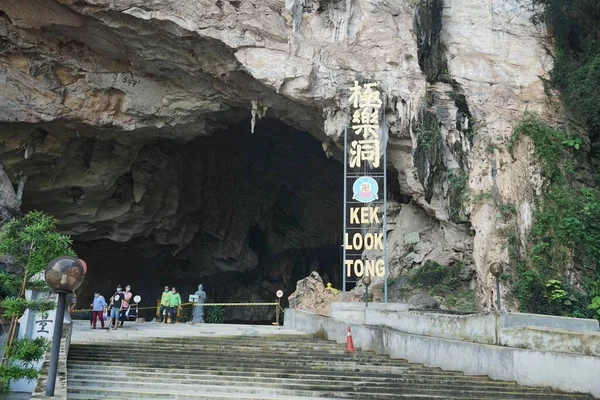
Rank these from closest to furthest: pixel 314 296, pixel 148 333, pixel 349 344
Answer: pixel 349 344 → pixel 148 333 → pixel 314 296

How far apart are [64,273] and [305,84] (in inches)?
398

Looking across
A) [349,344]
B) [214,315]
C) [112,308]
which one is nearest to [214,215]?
[214,315]

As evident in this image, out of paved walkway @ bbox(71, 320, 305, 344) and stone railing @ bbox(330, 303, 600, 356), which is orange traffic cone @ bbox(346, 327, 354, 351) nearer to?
stone railing @ bbox(330, 303, 600, 356)

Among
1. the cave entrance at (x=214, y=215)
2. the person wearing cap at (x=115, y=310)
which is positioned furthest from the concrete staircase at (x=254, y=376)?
the cave entrance at (x=214, y=215)

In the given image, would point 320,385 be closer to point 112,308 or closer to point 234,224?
point 112,308

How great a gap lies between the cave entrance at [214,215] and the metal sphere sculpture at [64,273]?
39.9 ft

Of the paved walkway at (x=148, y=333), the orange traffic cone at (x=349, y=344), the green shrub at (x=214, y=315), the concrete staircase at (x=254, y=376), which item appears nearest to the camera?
the concrete staircase at (x=254, y=376)

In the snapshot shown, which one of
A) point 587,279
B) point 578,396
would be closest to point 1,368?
point 578,396

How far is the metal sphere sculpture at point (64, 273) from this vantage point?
412 centimetres

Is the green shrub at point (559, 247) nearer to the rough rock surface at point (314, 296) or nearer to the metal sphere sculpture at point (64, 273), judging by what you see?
the rough rock surface at point (314, 296)

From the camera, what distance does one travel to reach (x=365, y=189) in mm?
12398

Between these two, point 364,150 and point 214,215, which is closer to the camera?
point 364,150

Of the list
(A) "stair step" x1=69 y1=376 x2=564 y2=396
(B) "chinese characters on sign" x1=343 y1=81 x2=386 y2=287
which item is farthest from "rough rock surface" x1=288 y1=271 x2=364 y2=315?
(A) "stair step" x1=69 y1=376 x2=564 y2=396

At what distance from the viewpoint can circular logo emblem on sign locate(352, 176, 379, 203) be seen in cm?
1237
